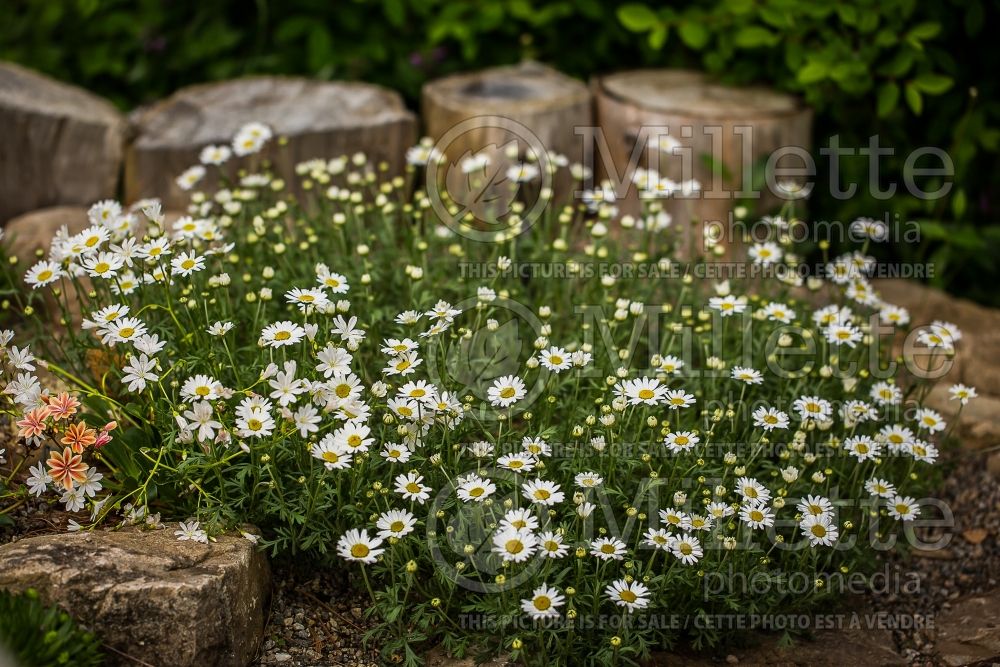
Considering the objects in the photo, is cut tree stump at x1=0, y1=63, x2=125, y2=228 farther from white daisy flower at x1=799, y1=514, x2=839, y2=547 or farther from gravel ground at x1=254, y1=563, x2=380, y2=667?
white daisy flower at x1=799, y1=514, x2=839, y2=547

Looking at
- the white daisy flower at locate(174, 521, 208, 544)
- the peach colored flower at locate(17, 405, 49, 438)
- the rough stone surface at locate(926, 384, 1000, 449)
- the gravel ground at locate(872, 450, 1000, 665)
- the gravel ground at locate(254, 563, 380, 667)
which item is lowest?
the gravel ground at locate(872, 450, 1000, 665)

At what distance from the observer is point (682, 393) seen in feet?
9.20

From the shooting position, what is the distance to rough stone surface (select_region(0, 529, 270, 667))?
7.82 feet

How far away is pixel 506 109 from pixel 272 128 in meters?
1.01

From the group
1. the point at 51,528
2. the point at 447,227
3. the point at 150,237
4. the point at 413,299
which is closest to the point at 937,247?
the point at 447,227

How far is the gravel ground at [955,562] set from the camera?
9.78 feet

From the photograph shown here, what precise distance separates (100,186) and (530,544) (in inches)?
122

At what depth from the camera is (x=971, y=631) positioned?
2910mm

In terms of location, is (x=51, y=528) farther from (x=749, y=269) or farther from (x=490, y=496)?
(x=749, y=269)

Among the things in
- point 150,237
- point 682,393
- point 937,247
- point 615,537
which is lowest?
point 937,247

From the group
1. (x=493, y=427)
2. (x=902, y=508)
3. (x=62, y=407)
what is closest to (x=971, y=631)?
(x=902, y=508)

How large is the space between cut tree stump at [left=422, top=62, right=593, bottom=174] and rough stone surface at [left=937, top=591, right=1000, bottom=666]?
247 cm

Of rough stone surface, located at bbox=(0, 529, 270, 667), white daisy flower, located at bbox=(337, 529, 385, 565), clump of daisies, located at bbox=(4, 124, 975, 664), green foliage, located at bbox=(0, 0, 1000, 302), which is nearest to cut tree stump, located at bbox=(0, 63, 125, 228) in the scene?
green foliage, located at bbox=(0, 0, 1000, 302)

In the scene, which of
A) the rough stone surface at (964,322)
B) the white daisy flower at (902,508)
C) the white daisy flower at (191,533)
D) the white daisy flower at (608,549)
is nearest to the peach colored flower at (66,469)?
the white daisy flower at (191,533)
